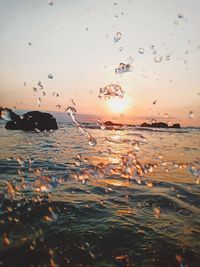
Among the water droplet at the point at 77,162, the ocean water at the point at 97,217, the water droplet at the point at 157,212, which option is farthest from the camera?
the water droplet at the point at 77,162

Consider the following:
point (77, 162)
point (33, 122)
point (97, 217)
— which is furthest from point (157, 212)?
point (33, 122)

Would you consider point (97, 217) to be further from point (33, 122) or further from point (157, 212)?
point (33, 122)

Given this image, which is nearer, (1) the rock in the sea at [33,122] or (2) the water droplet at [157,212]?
(2) the water droplet at [157,212]

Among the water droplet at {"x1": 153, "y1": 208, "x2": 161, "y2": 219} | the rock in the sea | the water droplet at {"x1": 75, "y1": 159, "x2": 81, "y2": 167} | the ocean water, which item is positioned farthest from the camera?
the rock in the sea

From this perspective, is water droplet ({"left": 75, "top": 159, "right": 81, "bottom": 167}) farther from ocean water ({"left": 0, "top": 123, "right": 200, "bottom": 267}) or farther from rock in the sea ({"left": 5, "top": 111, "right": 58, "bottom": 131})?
rock in the sea ({"left": 5, "top": 111, "right": 58, "bottom": 131})

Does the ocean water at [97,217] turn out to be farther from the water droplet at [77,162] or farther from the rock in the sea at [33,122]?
the rock in the sea at [33,122]

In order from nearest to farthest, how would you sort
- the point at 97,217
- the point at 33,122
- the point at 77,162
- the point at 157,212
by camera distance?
the point at 97,217, the point at 157,212, the point at 77,162, the point at 33,122

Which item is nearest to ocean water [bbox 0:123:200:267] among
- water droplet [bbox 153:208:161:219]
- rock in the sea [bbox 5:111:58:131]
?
water droplet [bbox 153:208:161:219]

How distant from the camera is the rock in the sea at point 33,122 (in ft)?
92.3

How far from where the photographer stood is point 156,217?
4812 mm

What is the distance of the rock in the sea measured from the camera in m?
28.1

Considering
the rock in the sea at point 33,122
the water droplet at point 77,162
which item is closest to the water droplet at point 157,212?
the water droplet at point 77,162

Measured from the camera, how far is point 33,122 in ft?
99.5

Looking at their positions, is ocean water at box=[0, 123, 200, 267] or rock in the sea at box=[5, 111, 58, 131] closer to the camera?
ocean water at box=[0, 123, 200, 267]
